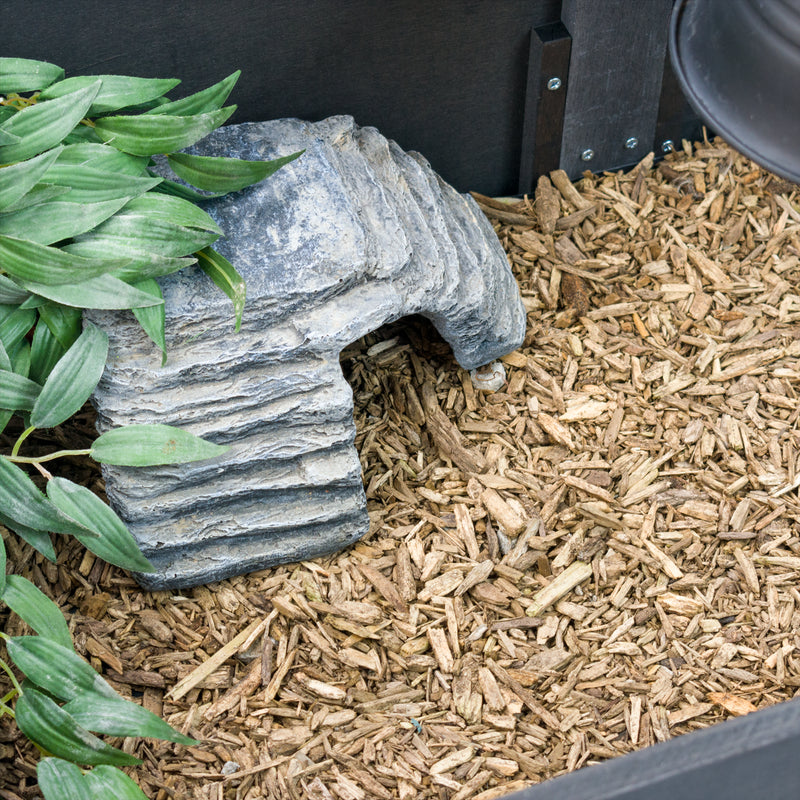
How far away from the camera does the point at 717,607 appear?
1.88 metres

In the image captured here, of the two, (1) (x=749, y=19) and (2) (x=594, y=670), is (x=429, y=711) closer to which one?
(2) (x=594, y=670)

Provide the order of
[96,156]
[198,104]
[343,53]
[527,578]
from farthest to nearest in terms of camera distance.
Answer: [343,53] → [527,578] → [198,104] → [96,156]

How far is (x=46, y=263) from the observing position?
148 centimetres

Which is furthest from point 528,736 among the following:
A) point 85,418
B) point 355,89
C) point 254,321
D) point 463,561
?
point 355,89

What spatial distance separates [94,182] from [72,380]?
0.33m

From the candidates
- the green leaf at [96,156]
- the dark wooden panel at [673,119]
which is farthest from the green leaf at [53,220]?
the dark wooden panel at [673,119]

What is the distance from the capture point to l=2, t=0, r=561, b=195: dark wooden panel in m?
2.05

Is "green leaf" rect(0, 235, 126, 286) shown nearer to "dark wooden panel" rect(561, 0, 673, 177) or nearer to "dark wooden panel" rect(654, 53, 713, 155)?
"dark wooden panel" rect(561, 0, 673, 177)

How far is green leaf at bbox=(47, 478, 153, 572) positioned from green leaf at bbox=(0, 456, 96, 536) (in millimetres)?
16

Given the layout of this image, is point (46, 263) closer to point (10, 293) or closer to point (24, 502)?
point (10, 293)

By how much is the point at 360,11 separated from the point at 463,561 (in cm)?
124


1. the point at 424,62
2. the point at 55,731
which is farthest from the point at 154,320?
the point at 424,62

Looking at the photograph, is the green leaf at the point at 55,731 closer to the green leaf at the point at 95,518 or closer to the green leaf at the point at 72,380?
the green leaf at the point at 95,518

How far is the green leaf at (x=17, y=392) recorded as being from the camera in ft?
5.11
